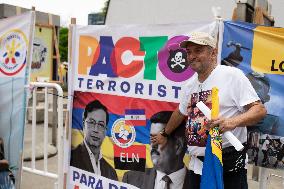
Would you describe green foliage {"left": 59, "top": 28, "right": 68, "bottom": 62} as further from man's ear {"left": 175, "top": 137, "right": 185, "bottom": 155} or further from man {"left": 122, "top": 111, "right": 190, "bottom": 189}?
man's ear {"left": 175, "top": 137, "right": 185, "bottom": 155}

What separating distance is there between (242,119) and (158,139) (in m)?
1.18

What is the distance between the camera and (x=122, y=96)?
3.77 m

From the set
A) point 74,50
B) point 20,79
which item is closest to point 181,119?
point 74,50

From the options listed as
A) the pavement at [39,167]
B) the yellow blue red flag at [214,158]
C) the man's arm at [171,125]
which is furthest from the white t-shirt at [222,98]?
the pavement at [39,167]

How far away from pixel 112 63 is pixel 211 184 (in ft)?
5.74

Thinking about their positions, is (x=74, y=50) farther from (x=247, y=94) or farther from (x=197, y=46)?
(x=247, y=94)

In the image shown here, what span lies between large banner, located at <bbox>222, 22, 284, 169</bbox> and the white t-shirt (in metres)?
0.45

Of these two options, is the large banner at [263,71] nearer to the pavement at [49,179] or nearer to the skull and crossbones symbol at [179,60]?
the skull and crossbones symbol at [179,60]

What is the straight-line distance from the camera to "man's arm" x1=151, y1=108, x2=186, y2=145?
3.20 metres

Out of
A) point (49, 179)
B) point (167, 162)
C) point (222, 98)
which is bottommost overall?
point (49, 179)

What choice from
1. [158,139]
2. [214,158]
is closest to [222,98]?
[214,158]

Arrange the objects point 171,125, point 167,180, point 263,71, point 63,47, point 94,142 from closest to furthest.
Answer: point 263,71, point 171,125, point 167,180, point 94,142, point 63,47

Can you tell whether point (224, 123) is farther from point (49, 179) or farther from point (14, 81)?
point (49, 179)

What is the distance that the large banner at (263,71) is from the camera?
3035 millimetres
